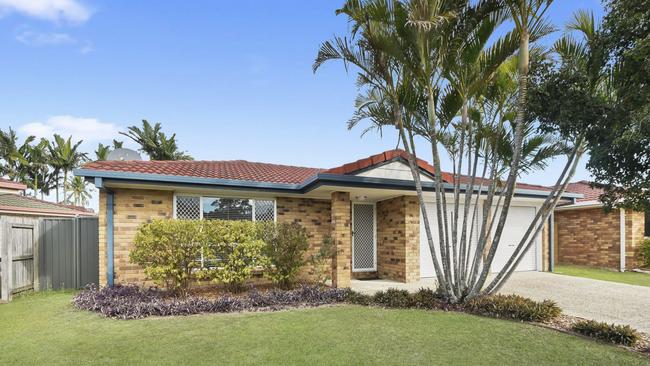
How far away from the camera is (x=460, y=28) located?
6539mm

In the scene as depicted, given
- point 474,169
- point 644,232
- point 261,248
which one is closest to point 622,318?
point 474,169

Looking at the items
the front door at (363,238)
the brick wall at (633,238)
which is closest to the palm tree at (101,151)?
the front door at (363,238)

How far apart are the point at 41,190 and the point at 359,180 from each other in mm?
34837

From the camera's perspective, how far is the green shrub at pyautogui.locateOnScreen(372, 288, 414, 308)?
710 centimetres

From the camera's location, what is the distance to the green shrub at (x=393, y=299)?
7.10m

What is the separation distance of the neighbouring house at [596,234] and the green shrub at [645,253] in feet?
0.47

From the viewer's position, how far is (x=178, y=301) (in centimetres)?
716

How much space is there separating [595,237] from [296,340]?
47.3 feet

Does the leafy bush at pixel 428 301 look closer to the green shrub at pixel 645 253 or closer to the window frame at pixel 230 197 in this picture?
the window frame at pixel 230 197

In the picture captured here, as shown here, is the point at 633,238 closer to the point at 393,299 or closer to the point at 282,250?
the point at 393,299

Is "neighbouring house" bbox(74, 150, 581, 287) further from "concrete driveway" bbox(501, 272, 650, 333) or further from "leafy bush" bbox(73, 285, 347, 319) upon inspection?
"concrete driveway" bbox(501, 272, 650, 333)

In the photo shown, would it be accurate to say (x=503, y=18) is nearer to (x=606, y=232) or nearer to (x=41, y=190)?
(x=606, y=232)

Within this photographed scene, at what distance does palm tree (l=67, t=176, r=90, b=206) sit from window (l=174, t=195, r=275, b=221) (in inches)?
1182

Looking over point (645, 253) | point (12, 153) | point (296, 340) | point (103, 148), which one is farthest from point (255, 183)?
point (12, 153)
